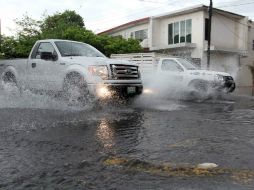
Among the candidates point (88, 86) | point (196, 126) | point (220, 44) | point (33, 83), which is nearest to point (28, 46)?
point (220, 44)

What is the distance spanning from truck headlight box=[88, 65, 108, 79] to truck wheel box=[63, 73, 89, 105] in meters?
0.36

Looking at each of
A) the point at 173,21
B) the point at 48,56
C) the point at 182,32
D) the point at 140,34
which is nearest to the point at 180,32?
the point at 182,32

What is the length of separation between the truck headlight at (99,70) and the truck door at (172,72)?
18.7 ft

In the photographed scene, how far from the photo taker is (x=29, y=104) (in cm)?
1145

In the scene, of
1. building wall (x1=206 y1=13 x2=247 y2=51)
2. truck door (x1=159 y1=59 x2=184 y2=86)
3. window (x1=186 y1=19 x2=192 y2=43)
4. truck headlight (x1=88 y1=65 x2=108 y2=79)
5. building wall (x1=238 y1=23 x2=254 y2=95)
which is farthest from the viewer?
building wall (x1=238 y1=23 x2=254 y2=95)

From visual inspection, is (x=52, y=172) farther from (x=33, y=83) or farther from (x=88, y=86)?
(x=33, y=83)

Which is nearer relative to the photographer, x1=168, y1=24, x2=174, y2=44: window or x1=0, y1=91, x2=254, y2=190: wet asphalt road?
x1=0, y1=91, x2=254, y2=190: wet asphalt road

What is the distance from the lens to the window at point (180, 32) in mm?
34062

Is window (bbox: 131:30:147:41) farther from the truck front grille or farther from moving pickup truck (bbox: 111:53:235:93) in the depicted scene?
the truck front grille

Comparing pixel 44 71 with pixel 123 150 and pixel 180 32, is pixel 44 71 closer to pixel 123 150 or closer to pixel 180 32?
pixel 123 150

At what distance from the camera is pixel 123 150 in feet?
19.7

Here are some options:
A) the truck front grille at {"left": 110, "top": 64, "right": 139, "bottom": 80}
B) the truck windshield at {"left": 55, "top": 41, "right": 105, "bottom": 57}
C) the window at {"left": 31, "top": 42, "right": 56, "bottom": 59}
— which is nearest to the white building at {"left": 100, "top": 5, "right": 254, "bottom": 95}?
the truck windshield at {"left": 55, "top": 41, "right": 105, "bottom": 57}

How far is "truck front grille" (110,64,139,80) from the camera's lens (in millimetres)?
10888

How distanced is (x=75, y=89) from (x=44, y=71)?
133 cm
